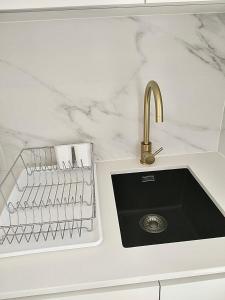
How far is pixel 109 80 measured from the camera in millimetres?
1060

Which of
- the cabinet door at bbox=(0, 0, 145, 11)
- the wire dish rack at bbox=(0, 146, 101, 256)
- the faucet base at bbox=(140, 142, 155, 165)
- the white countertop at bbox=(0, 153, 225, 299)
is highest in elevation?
the cabinet door at bbox=(0, 0, 145, 11)

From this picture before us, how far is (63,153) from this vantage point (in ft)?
3.59

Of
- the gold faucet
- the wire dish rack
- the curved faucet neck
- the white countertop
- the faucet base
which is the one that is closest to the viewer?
the white countertop

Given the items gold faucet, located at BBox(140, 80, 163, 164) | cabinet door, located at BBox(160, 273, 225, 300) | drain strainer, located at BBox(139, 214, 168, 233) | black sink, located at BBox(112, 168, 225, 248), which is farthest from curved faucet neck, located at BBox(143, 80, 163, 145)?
cabinet door, located at BBox(160, 273, 225, 300)

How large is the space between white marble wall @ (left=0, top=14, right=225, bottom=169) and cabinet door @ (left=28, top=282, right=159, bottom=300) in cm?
65

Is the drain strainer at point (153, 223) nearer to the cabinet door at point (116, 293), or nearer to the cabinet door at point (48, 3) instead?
the cabinet door at point (116, 293)

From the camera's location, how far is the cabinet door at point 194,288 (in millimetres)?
650

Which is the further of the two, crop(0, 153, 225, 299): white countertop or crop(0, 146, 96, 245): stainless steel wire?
crop(0, 146, 96, 245): stainless steel wire

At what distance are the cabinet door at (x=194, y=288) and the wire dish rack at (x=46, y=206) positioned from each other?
0.23 metres

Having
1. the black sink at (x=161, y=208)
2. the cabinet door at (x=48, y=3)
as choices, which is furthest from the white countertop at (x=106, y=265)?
the cabinet door at (x=48, y=3)

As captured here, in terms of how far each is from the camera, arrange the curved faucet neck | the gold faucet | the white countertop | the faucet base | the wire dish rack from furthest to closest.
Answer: the faucet base
the gold faucet
the curved faucet neck
the wire dish rack
the white countertop

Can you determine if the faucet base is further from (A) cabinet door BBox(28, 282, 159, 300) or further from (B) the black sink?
(A) cabinet door BBox(28, 282, 159, 300)

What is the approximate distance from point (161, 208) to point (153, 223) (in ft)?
0.37

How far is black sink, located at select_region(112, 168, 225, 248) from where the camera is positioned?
0.99 meters
